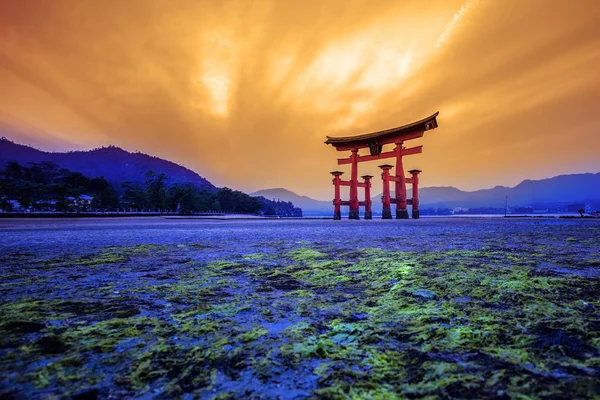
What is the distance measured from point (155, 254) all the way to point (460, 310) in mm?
3247

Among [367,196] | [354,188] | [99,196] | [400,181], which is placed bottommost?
[367,196]

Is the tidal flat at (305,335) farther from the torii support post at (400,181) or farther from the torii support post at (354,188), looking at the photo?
the torii support post at (354,188)

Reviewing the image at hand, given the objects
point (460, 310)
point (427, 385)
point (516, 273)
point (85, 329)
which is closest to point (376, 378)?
point (427, 385)

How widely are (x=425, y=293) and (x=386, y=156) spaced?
20572mm

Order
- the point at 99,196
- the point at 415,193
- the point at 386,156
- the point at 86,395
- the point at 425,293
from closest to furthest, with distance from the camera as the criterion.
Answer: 1. the point at 86,395
2. the point at 425,293
3. the point at 386,156
4. the point at 415,193
5. the point at 99,196

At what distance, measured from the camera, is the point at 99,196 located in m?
45.1

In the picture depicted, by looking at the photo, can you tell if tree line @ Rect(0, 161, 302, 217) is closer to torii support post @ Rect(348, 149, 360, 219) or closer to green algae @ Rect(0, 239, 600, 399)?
torii support post @ Rect(348, 149, 360, 219)

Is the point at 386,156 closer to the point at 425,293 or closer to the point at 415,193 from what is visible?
the point at 415,193

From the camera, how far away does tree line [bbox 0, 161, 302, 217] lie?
36688 millimetres

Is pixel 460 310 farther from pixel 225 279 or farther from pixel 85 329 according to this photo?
pixel 85 329

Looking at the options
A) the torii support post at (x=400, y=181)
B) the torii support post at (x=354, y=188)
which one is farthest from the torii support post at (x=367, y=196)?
the torii support post at (x=400, y=181)

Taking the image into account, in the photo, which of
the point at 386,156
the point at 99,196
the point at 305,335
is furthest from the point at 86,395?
the point at 99,196

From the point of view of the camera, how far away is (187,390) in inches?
28.9

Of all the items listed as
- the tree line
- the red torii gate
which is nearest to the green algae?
the red torii gate
